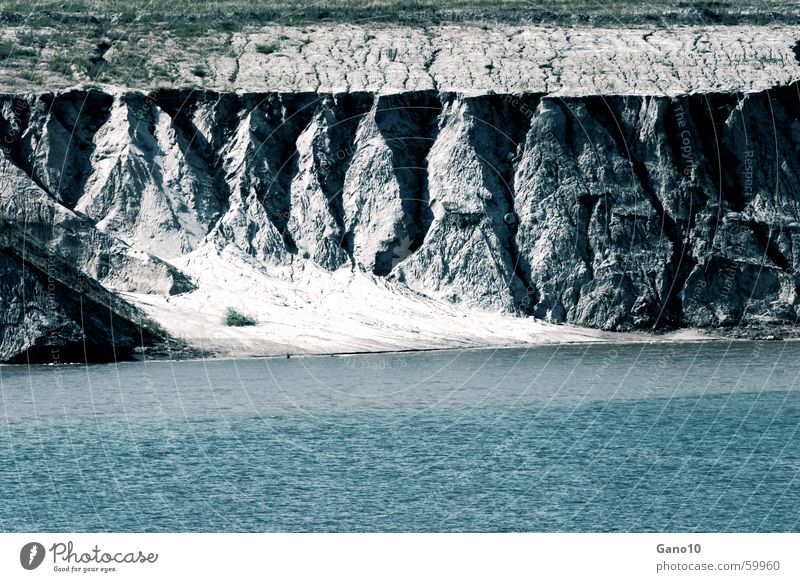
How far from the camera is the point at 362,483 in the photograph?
50344 millimetres

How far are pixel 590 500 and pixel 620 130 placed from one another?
52.6m

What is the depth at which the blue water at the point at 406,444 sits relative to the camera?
1811 inches

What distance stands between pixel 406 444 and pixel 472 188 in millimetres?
39824

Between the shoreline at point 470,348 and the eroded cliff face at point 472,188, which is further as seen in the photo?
the eroded cliff face at point 472,188

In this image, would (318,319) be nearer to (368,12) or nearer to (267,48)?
(267,48)

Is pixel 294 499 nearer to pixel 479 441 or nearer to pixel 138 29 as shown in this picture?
pixel 479 441

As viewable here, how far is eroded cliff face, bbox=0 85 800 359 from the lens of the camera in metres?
93.7

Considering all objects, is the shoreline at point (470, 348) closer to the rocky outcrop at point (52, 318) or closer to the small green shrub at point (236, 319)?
the rocky outcrop at point (52, 318)

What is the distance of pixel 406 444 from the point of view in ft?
190

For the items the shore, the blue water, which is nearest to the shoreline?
the shore

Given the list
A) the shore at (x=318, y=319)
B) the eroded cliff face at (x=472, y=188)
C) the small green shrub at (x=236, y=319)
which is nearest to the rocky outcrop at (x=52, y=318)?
the shore at (x=318, y=319)

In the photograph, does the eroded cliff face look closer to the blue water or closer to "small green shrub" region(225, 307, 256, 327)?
"small green shrub" region(225, 307, 256, 327)

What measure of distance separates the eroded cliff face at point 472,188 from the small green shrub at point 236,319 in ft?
20.1

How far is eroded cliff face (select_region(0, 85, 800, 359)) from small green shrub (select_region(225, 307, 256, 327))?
20.1 feet
